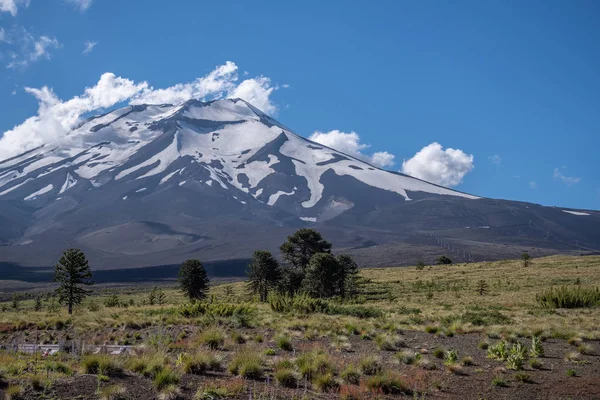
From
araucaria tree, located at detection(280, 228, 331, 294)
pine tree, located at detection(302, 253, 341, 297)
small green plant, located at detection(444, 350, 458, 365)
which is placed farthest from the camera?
araucaria tree, located at detection(280, 228, 331, 294)

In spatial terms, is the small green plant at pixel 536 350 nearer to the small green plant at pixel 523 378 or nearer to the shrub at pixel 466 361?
the shrub at pixel 466 361

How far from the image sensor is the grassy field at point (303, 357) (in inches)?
366

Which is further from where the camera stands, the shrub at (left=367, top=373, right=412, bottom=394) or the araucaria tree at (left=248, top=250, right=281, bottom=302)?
the araucaria tree at (left=248, top=250, right=281, bottom=302)

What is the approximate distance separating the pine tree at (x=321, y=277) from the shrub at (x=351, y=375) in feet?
99.6

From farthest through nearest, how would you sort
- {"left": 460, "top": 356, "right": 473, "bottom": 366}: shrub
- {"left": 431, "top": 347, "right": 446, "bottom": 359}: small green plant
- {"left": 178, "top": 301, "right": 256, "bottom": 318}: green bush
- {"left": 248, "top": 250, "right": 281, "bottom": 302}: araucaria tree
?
{"left": 248, "top": 250, "right": 281, "bottom": 302}: araucaria tree
{"left": 178, "top": 301, "right": 256, "bottom": 318}: green bush
{"left": 431, "top": 347, "right": 446, "bottom": 359}: small green plant
{"left": 460, "top": 356, "right": 473, "bottom": 366}: shrub

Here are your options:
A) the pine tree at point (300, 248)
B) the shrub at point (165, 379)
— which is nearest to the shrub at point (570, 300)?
the shrub at point (165, 379)

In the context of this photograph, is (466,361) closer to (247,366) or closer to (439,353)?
(439,353)

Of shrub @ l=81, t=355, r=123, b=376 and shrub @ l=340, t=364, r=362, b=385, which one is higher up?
shrub @ l=81, t=355, r=123, b=376

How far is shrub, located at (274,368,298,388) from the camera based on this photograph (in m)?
9.88

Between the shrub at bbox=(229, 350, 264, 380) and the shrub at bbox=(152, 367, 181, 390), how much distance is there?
1.47 metres

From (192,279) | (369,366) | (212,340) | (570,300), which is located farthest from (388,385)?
(192,279)

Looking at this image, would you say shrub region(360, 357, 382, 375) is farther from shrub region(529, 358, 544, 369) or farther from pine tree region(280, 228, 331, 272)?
pine tree region(280, 228, 331, 272)

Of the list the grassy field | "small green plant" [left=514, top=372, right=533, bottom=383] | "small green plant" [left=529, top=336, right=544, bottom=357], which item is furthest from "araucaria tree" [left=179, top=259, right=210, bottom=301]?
"small green plant" [left=514, top=372, right=533, bottom=383]

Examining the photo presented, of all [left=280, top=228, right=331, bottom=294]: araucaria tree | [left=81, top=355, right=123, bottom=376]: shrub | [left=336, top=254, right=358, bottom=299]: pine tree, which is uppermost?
[left=280, top=228, right=331, bottom=294]: araucaria tree
